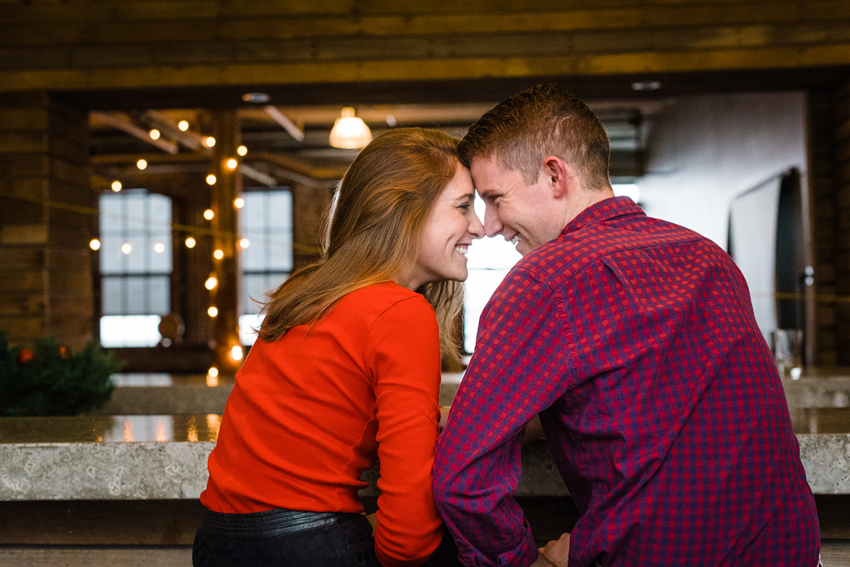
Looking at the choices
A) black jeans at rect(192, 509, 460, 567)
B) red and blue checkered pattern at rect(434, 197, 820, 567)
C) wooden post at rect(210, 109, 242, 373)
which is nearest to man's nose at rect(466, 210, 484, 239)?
red and blue checkered pattern at rect(434, 197, 820, 567)

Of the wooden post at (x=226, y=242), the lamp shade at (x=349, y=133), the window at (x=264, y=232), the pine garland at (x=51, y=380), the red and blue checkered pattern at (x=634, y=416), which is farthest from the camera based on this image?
the window at (x=264, y=232)

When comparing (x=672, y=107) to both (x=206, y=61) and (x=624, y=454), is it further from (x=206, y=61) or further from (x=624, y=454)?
(x=624, y=454)

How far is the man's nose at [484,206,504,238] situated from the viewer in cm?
122

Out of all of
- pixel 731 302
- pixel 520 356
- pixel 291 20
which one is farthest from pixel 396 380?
pixel 291 20

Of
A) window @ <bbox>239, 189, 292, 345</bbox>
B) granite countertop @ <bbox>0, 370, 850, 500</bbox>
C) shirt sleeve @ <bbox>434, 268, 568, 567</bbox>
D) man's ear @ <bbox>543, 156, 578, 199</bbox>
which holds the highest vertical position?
window @ <bbox>239, 189, 292, 345</bbox>

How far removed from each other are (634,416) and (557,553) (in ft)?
0.91

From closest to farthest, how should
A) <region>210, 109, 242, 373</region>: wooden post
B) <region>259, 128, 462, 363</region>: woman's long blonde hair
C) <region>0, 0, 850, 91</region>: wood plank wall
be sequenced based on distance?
<region>259, 128, 462, 363</region>: woman's long blonde hair < <region>0, 0, 850, 91</region>: wood plank wall < <region>210, 109, 242, 373</region>: wooden post

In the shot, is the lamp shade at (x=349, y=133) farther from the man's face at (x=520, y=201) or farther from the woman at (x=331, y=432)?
the woman at (x=331, y=432)

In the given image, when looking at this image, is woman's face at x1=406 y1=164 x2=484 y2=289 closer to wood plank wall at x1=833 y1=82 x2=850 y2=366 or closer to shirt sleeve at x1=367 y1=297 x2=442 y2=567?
shirt sleeve at x1=367 y1=297 x2=442 y2=567

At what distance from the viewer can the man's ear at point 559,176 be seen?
1.10 metres

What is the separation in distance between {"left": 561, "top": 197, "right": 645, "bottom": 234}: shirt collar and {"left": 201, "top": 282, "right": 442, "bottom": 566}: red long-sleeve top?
268mm

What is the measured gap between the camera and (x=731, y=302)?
0.90 m

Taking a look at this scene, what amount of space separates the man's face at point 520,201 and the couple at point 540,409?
0.6 inches

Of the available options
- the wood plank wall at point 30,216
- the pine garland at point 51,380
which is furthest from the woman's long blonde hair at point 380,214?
the wood plank wall at point 30,216
